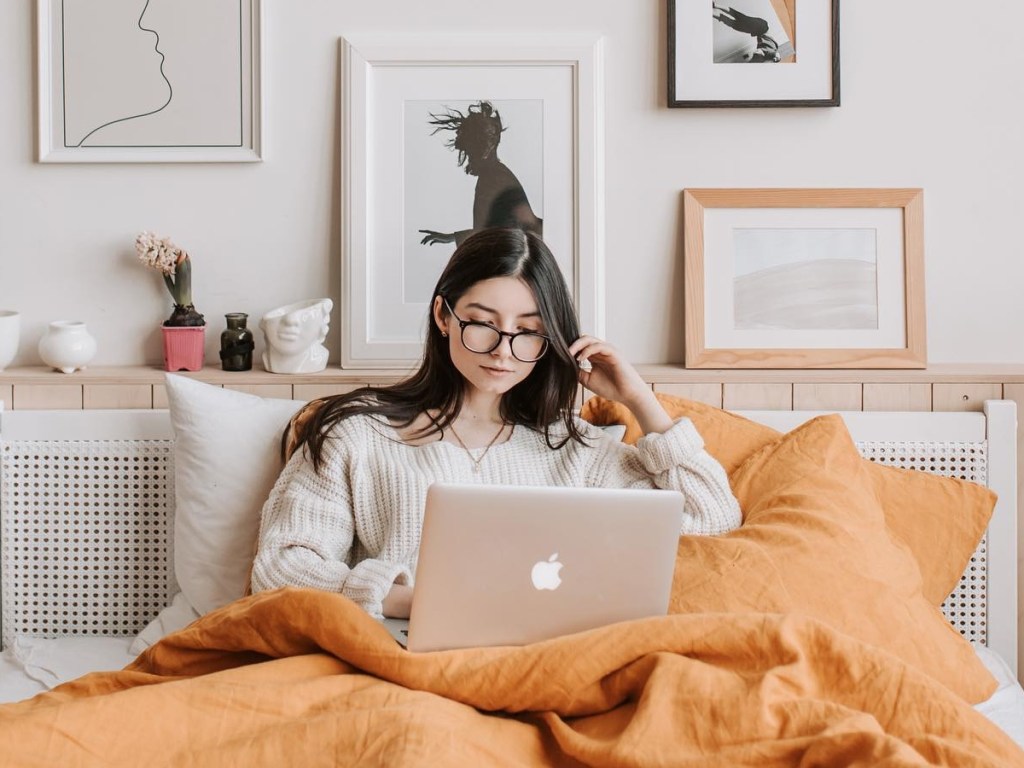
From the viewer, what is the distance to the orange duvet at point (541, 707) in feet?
3.56

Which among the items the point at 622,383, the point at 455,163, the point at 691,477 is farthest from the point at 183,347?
the point at 691,477

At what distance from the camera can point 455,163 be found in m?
2.10

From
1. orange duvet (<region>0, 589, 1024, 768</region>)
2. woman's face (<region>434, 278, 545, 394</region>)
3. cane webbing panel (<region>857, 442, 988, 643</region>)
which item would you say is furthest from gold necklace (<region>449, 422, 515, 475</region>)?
cane webbing panel (<region>857, 442, 988, 643</region>)

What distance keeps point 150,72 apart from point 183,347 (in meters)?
0.59

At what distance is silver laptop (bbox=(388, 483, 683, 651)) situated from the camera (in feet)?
3.71

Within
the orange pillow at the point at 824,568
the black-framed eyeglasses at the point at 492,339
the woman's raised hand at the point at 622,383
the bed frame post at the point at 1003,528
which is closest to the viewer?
the orange pillow at the point at 824,568

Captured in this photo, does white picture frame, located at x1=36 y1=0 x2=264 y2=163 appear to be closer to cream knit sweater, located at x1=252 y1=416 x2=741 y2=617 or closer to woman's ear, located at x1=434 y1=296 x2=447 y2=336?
woman's ear, located at x1=434 y1=296 x2=447 y2=336

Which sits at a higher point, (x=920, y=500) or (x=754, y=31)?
(x=754, y=31)

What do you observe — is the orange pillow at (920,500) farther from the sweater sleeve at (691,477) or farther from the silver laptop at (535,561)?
the silver laptop at (535,561)

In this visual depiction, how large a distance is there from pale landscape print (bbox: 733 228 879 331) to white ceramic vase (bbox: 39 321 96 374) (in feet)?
4.45

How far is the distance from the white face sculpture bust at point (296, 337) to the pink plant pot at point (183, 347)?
138mm

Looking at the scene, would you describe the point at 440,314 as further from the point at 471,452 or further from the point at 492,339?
the point at 471,452

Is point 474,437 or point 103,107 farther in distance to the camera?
point 103,107

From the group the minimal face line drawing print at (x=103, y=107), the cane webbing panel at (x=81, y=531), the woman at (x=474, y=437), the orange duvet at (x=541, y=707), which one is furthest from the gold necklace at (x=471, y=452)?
the minimal face line drawing print at (x=103, y=107)
